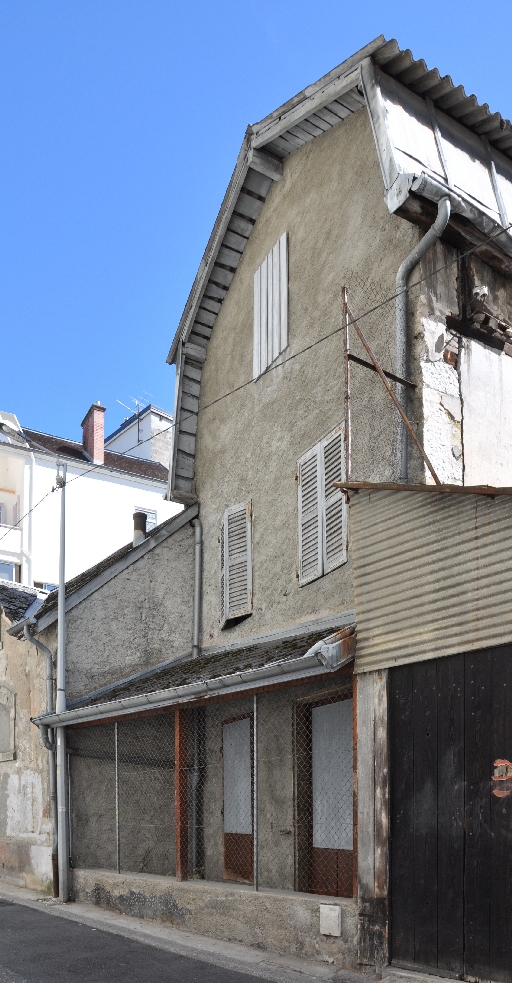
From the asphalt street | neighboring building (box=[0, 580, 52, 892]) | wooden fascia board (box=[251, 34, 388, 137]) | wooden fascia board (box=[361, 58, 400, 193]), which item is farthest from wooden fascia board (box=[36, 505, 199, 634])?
wooden fascia board (box=[361, 58, 400, 193])

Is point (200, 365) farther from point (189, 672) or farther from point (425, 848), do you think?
point (425, 848)

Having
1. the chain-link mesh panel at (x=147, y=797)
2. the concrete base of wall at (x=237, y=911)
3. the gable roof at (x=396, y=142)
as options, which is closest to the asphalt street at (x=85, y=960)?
the concrete base of wall at (x=237, y=911)

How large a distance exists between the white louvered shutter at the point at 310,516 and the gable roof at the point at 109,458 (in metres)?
21.8

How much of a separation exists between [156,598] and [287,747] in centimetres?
394

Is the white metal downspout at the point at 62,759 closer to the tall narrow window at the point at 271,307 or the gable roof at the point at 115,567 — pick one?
the gable roof at the point at 115,567

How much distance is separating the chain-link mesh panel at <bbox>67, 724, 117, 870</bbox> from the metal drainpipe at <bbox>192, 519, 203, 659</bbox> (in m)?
1.54

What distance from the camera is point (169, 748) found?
1268 cm

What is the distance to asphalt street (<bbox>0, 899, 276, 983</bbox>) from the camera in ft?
25.5

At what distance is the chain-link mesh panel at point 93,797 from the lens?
12.7 m

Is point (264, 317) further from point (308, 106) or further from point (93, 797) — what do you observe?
point (93, 797)

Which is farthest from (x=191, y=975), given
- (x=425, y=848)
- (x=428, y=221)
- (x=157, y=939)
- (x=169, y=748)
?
(x=428, y=221)

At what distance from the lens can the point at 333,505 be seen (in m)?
10.2

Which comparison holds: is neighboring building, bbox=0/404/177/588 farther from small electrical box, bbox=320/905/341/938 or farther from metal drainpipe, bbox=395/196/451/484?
small electrical box, bbox=320/905/341/938

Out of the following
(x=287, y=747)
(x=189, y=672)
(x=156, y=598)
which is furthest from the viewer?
(x=156, y=598)
